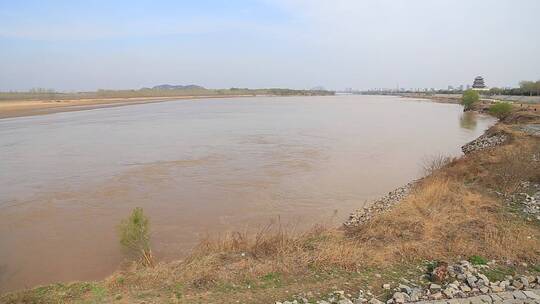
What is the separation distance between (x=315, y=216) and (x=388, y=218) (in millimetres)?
3260

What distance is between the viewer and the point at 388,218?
29.3 feet

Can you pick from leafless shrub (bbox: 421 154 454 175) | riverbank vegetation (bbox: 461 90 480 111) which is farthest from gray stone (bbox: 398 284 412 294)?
riverbank vegetation (bbox: 461 90 480 111)

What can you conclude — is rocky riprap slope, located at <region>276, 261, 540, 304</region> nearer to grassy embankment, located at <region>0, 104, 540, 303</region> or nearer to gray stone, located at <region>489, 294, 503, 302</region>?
gray stone, located at <region>489, 294, 503, 302</region>

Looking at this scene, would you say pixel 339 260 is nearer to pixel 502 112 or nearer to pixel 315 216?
pixel 315 216

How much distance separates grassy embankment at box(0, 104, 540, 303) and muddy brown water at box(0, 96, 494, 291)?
2.35 metres

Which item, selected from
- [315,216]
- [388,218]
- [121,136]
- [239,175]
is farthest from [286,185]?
[121,136]

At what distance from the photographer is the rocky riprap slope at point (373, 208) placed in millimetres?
10625

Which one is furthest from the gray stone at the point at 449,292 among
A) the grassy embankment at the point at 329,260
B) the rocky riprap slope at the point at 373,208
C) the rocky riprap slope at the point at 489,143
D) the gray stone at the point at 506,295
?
the rocky riprap slope at the point at 489,143

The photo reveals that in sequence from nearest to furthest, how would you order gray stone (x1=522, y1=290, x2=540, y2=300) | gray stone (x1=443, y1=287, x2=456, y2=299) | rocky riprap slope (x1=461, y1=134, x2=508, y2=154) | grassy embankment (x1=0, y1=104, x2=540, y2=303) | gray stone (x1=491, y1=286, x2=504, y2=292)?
gray stone (x1=522, y1=290, x2=540, y2=300)
gray stone (x1=443, y1=287, x2=456, y2=299)
gray stone (x1=491, y1=286, x2=504, y2=292)
grassy embankment (x1=0, y1=104, x2=540, y2=303)
rocky riprap slope (x1=461, y1=134, x2=508, y2=154)

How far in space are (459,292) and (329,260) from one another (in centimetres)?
197

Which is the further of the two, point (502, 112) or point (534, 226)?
point (502, 112)

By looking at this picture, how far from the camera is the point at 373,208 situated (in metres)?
11.9

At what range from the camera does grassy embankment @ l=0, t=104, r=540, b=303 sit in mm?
5820

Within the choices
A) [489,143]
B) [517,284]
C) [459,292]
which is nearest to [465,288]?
[459,292]
